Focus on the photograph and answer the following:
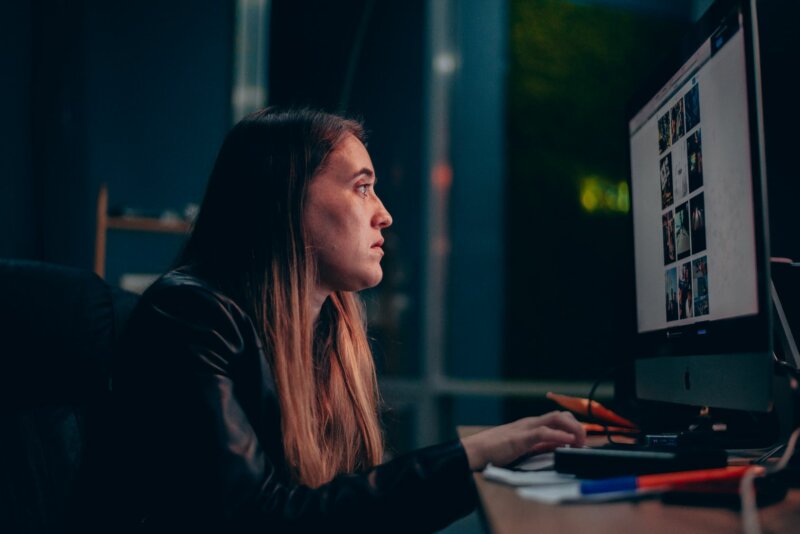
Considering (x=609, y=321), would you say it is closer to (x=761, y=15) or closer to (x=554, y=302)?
(x=554, y=302)

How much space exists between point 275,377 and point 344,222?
293 millimetres

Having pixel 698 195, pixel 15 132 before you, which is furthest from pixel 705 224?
pixel 15 132

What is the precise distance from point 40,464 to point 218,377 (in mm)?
323

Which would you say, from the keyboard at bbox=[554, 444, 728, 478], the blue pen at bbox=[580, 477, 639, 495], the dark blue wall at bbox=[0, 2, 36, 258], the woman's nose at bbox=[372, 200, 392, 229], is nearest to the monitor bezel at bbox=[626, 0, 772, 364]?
the keyboard at bbox=[554, 444, 728, 478]

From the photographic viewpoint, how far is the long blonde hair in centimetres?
107

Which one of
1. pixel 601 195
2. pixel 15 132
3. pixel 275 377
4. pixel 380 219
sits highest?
pixel 601 195

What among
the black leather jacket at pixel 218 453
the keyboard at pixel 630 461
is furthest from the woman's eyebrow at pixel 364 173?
the keyboard at pixel 630 461

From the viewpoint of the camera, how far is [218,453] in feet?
2.67

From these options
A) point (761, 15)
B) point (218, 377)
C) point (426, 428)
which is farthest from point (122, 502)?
point (426, 428)

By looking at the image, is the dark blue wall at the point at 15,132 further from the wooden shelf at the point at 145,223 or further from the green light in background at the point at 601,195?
the green light in background at the point at 601,195

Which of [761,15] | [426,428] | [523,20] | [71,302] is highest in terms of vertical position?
[523,20]

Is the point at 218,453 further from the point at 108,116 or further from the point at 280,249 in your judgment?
the point at 108,116

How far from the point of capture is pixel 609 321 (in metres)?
4.22

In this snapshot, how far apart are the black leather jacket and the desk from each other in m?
0.17
